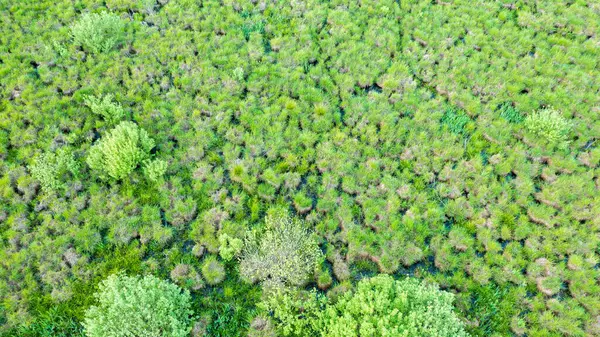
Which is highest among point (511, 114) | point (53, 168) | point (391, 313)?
point (511, 114)

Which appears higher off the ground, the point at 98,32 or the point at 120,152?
the point at 98,32

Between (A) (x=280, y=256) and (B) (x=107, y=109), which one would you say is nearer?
(A) (x=280, y=256)

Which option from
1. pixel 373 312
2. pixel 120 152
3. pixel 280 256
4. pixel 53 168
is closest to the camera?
pixel 373 312

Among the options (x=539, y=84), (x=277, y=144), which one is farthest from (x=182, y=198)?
(x=539, y=84)

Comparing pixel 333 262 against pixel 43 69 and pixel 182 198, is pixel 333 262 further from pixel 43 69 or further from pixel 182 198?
pixel 43 69

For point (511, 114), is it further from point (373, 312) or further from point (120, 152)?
point (120, 152)

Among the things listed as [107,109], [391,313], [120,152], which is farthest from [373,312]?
[107,109]
